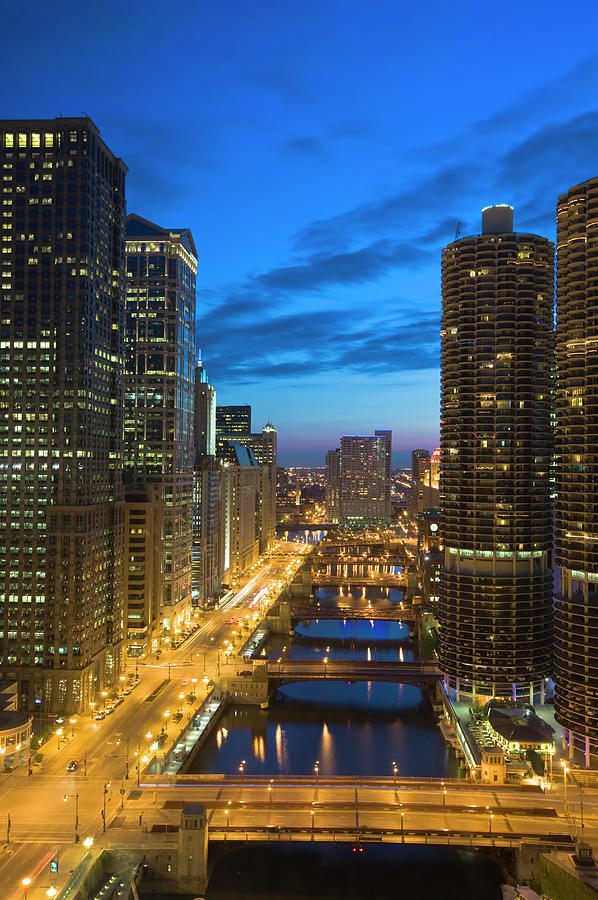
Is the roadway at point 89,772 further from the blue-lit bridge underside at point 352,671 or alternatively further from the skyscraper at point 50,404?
the blue-lit bridge underside at point 352,671

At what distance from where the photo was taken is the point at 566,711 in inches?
3578

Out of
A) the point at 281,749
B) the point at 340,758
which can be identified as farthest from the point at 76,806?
the point at 340,758

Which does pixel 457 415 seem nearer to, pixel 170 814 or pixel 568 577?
pixel 568 577

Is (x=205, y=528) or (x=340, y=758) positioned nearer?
(x=340, y=758)

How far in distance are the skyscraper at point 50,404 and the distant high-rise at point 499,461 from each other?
56.2 m

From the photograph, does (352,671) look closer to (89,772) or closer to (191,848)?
(89,772)

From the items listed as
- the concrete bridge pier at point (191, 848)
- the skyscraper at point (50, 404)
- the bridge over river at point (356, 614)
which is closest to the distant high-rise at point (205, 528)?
the bridge over river at point (356, 614)

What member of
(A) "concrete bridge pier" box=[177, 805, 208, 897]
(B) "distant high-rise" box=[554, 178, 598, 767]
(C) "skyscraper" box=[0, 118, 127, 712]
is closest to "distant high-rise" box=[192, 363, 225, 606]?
(C) "skyscraper" box=[0, 118, 127, 712]

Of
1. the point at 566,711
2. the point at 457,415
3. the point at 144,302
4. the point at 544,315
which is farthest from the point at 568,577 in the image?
the point at 144,302

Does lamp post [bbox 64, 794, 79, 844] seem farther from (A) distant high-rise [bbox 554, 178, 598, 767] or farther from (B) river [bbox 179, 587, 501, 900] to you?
(A) distant high-rise [bbox 554, 178, 598, 767]

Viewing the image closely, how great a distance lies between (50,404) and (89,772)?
2015 inches

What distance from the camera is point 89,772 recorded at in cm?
8344

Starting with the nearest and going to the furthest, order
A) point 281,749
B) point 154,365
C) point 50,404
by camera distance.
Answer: point 281,749 < point 50,404 < point 154,365

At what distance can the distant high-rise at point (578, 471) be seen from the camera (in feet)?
293
